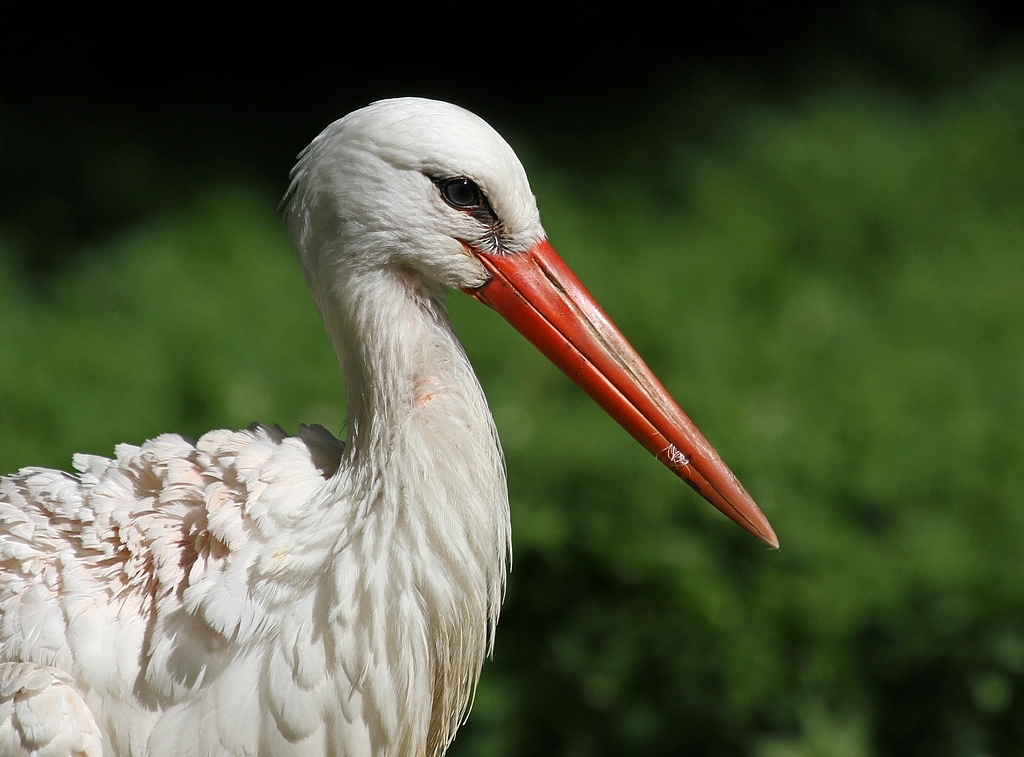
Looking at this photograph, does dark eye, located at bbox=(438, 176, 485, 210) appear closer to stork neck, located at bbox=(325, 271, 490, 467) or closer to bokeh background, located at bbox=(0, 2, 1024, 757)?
stork neck, located at bbox=(325, 271, 490, 467)

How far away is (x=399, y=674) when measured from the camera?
193cm

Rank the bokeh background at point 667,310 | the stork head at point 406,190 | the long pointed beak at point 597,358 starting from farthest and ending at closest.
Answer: the bokeh background at point 667,310 → the long pointed beak at point 597,358 → the stork head at point 406,190

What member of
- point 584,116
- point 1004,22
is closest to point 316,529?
point 584,116

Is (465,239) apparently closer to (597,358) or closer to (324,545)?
(597,358)

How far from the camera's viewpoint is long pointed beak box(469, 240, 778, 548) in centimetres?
195

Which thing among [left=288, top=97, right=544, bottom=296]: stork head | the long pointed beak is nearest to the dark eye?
[left=288, top=97, right=544, bottom=296]: stork head

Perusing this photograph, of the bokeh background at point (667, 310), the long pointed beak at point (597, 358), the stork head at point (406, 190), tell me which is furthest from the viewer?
the bokeh background at point (667, 310)

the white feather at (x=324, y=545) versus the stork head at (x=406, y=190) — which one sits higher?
the stork head at (x=406, y=190)

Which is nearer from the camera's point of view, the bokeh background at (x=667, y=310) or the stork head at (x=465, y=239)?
the stork head at (x=465, y=239)

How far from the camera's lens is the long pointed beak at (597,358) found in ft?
6.40

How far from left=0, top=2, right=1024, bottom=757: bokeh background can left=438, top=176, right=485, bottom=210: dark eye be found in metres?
1.26

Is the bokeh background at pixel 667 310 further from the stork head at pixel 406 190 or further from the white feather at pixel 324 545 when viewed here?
the stork head at pixel 406 190

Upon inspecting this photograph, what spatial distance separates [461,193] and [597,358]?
13.2 inches

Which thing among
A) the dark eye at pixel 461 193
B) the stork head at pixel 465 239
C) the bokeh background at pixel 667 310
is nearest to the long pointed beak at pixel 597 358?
the stork head at pixel 465 239
